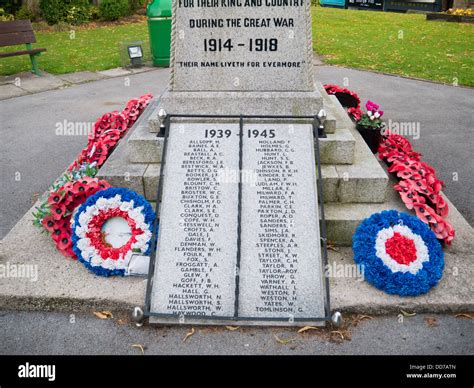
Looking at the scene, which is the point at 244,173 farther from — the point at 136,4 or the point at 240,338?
the point at 136,4

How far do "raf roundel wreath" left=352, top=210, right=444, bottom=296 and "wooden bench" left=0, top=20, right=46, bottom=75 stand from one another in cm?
975

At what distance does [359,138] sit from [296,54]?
139 centimetres

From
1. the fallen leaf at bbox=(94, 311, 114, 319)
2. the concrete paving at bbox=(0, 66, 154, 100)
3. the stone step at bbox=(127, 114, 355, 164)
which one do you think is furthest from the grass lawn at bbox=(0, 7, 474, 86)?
the fallen leaf at bbox=(94, 311, 114, 319)

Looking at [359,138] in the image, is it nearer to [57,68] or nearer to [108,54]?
[57,68]

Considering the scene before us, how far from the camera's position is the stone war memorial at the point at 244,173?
3.41m

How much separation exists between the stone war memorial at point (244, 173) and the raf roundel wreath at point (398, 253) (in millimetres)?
339

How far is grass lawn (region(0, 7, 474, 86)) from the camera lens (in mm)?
11430

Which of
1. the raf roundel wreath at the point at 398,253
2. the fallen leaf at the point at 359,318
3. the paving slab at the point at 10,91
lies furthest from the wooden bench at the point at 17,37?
the fallen leaf at the point at 359,318

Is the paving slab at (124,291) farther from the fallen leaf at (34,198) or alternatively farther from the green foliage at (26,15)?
the green foliage at (26,15)

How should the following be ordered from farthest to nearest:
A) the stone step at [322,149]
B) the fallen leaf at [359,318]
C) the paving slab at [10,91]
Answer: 1. the paving slab at [10,91]
2. the stone step at [322,149]
3. the fallen leaf at [359,318]

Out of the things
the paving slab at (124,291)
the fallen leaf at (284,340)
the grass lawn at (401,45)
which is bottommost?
the fallen leaf at (284,340)
